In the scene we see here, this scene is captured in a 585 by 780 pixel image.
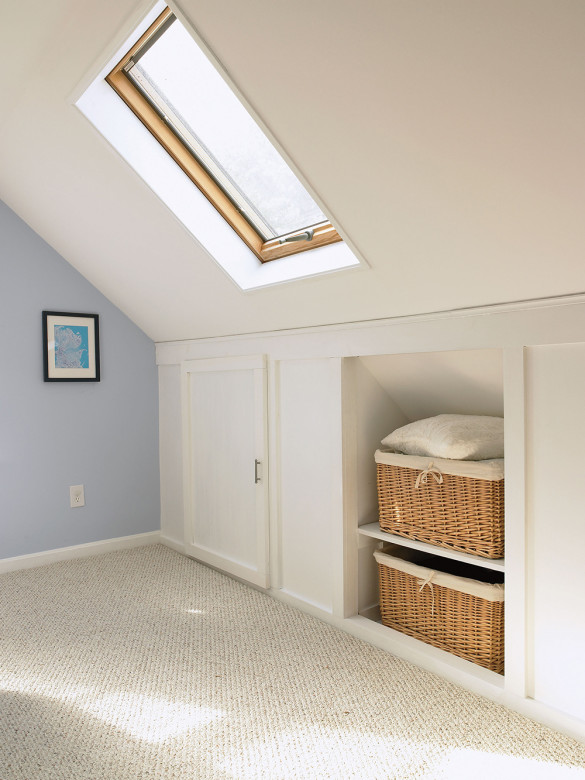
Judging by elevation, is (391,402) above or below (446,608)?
above

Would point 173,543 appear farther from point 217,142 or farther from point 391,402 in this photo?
point 217,142

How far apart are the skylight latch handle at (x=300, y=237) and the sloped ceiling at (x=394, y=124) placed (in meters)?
0.18

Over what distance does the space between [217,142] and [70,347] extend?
56.4 inches

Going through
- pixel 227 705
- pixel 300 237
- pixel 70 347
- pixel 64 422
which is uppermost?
pixel 300 237

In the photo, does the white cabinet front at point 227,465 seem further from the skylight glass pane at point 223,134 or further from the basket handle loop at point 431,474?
the basket handle loop at point 431,474

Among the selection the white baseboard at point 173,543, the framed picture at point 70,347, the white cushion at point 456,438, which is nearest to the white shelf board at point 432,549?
the white cushion at point 456,438

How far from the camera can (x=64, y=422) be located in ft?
10.3

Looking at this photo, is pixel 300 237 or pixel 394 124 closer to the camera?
pixel 394 124

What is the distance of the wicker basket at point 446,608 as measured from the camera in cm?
190

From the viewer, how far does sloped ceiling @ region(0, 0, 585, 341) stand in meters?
1.15

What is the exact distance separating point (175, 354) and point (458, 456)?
1745 mm

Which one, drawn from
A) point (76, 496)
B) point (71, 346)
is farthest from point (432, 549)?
point (71, 346)

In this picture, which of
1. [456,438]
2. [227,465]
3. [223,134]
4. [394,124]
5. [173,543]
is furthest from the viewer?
[173,543]

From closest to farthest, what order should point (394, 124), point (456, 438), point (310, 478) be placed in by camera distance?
1. point (394, 124)
2. point (456, 438)
3. point (310, 478)
